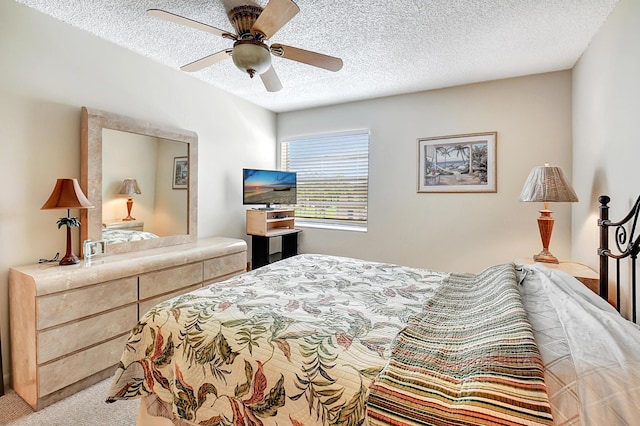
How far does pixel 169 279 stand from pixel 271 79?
1846 mm

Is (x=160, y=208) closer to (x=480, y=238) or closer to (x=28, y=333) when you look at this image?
(x=28, y=333)

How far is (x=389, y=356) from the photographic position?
3.42 feet

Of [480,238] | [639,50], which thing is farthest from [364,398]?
[480,238]

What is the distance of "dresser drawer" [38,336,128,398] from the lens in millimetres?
1875

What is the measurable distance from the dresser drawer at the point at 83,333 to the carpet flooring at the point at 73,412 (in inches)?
12.0

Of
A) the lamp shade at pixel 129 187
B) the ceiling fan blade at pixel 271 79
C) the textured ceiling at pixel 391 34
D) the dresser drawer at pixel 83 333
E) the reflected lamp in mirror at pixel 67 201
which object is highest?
the textured ceiling at pixel 391 34

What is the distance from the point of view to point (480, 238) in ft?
11.1

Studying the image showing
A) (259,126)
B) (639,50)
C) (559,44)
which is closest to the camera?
(639,50)

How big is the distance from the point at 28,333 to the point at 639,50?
393cm

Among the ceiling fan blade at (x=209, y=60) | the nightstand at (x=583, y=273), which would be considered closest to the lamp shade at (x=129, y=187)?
the ceiling fan blade at (x=209, y=60)

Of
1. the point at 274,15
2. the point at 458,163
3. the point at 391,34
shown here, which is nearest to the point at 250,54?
the point at 274,15

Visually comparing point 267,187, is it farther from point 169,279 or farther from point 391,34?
point 391,34

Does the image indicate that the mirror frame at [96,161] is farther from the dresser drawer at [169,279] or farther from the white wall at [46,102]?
the dresser drawer at [169,279]

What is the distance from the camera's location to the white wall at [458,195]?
3068 millimetres
